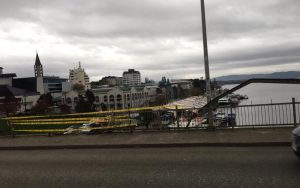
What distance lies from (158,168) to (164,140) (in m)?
3.82

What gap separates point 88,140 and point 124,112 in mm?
2131

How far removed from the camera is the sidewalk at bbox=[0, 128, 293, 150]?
11312mm

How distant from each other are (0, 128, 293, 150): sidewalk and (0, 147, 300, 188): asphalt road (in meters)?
0.45

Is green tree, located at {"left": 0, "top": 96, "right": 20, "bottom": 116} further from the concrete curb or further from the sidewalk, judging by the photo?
the concrete curb

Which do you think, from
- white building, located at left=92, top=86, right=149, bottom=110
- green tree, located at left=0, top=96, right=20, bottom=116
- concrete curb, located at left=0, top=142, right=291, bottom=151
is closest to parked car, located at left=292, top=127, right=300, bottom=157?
concrete curb, located at left=0, top=142, right=291, bottom=151

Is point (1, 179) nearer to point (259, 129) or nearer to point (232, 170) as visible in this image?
point (232, 170)

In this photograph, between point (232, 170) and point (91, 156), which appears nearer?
point (232, 170)

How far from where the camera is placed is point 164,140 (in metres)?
12.5

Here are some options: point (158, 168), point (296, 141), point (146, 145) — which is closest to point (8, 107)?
point (146, 145)

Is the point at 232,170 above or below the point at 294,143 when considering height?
below

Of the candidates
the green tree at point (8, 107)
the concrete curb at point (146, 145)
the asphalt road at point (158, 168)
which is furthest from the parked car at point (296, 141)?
the green tree at point (8, 107)

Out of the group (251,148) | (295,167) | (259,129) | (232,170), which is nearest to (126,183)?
(232,170)

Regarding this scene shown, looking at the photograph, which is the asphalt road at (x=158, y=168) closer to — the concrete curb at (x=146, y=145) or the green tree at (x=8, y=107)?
the concrete curb at (x=146, y=145)

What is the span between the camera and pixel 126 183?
7.43 m
